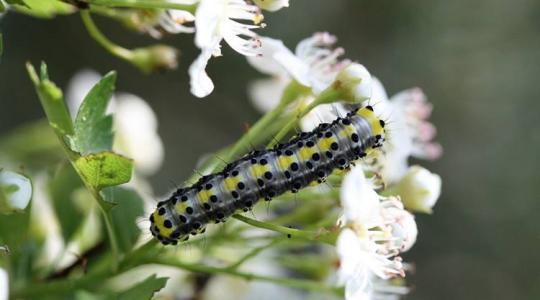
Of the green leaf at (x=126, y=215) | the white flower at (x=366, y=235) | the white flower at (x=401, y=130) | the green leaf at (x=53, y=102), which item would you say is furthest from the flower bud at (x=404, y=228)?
the green leaf at (x=53, y=102)

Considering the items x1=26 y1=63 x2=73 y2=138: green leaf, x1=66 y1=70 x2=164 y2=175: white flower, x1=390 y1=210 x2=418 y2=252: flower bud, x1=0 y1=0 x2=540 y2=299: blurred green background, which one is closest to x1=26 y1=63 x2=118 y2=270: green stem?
x1=26 y1=63 x2=73 y2=138: green leaf

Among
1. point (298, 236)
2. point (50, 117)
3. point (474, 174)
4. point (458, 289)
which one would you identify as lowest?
point (298, 236)

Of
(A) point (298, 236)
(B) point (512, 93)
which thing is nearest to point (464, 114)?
(B) point (512, 93)

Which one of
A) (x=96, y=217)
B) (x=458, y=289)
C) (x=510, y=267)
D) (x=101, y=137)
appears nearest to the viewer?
(x=101, y=137)

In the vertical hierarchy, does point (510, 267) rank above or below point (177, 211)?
above

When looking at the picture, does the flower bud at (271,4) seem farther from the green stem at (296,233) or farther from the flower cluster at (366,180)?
the green stem at (296,233)

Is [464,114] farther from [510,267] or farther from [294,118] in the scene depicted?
[294,118]
